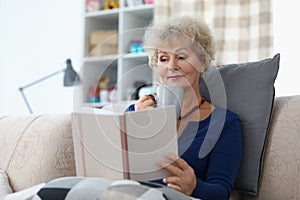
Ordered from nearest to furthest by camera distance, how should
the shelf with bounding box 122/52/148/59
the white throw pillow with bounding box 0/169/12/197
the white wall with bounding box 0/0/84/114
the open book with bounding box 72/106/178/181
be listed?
the open book with bounding box 72/106/178/181
the white throw pillow with bounding box 0/169/12/197
the shelf with bounding box 122/52/148/59
the white wall with bounding box 0/0/84/114

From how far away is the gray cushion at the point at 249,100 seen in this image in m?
1.36

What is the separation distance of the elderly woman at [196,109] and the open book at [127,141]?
0.21 meters

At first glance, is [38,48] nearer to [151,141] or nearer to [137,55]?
[137,55]

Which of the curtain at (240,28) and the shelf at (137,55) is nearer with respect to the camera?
the curtain at (240,28)

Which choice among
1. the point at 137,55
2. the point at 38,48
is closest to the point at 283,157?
the point at 137,55

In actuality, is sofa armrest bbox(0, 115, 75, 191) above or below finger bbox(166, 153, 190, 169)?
below

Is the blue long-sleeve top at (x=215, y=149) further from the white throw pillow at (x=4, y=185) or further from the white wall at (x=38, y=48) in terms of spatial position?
the white wall at (x=38, y=48)

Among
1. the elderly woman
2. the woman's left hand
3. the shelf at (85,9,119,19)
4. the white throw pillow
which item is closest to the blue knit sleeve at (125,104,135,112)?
the elderly woman

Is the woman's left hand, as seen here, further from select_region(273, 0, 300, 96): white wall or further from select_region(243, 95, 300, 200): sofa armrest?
select_region(273, 0, 300, 96): white wall

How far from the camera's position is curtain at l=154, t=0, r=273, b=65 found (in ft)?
8.60

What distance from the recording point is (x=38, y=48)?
3266mm

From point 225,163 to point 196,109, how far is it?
23cm

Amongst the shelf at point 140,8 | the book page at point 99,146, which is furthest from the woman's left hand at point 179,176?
the shelf at point 140,8

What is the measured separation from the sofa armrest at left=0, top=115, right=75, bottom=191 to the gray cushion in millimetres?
566
